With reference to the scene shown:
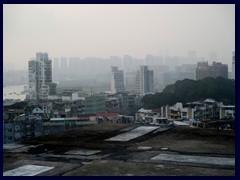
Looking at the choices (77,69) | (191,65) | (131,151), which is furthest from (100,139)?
(77,69)

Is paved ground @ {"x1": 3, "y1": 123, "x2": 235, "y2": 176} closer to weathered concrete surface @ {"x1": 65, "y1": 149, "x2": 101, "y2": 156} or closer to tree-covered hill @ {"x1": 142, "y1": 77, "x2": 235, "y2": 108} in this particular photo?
weathered concrete surface @ {"x1": 65, "y1": 149, "x2": 101, "y2": 156}

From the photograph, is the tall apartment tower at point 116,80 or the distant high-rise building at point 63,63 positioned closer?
the tall apartment tower at point 116,80

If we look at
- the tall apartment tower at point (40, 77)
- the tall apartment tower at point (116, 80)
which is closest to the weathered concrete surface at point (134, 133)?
the tall apartment tower at point (40, 77)

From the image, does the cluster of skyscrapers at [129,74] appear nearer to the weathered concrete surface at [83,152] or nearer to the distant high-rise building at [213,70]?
the distant high-rise building at [213,70]

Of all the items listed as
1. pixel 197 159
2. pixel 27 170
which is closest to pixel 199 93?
pixel 197 159

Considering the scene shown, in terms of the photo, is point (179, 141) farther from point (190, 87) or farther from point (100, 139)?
point (190, 87)

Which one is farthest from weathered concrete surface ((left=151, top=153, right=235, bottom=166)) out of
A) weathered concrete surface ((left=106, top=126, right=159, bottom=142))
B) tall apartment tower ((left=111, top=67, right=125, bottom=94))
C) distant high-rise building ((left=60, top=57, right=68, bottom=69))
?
distant high-rise building ((left=60, top=57, right=68, bottom=69))

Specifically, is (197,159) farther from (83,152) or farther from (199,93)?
(199,93)
